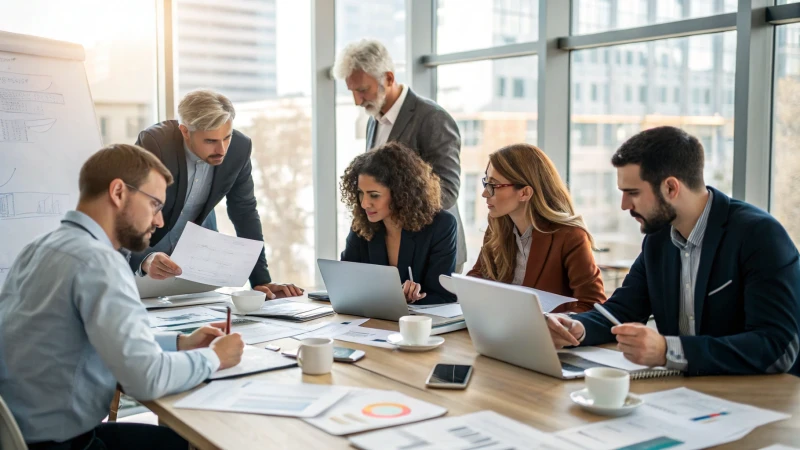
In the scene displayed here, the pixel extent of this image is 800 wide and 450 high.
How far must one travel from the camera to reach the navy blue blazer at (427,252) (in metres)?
2.81

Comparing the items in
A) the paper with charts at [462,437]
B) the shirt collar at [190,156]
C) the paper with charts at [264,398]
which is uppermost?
the shirt collar at [190,156]

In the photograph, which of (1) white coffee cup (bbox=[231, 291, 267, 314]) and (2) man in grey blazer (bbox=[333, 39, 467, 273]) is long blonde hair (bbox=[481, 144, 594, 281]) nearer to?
(2) man in grey blazer (bbox=[333, 39, 467, 273])

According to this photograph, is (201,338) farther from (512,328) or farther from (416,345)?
(512,328)

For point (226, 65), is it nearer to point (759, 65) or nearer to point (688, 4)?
point (688, 4)

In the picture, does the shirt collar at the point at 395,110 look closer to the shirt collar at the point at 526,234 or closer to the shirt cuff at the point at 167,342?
the shirt collar at the point at 526,234

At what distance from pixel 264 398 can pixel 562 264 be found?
130 centimetres

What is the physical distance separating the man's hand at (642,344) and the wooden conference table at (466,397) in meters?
0.05

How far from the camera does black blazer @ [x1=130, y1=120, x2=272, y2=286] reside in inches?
117

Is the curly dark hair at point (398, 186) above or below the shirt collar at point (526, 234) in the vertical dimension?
above

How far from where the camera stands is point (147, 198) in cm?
178

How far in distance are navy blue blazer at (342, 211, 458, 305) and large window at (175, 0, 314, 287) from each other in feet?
6.08

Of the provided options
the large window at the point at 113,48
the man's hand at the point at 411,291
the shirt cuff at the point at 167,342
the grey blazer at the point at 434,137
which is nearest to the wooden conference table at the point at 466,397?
the shirt cuff at the point at 167,342

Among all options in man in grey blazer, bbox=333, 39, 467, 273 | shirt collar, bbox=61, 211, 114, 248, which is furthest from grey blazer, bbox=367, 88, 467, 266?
shirt collar, bbox=61, 211, 114, 248

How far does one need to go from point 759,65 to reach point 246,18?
2.88 m
